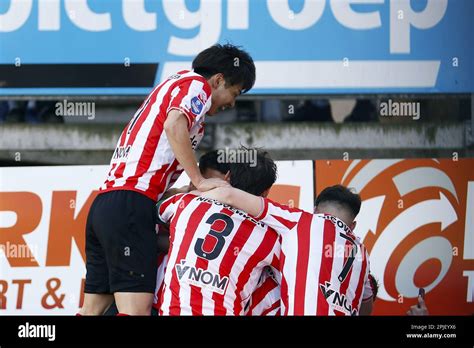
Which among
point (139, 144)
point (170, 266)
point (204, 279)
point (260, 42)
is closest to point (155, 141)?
point (139, 144)

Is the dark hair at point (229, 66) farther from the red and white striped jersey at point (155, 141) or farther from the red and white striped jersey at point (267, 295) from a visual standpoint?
the red and white striped jersey at point (267, 295)

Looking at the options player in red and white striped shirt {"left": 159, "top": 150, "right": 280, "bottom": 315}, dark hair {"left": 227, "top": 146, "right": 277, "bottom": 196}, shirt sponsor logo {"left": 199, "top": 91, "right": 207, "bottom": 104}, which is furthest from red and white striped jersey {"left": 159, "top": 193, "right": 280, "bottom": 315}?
shirt sponsor logo {"left": 199, "top": 91, "right": 207, "bottom": 104}

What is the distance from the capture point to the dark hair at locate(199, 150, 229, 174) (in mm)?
4102

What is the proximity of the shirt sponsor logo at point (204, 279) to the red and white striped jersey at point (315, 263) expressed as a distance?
0.24m

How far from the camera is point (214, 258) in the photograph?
3.68m

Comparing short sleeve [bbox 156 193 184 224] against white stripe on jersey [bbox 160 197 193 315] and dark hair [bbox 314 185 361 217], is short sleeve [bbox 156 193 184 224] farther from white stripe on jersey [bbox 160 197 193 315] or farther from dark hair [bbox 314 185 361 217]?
dark hair [bbox 314 185 361 217]

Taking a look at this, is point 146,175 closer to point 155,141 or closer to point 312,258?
point 155,141

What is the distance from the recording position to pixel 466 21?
565 cm

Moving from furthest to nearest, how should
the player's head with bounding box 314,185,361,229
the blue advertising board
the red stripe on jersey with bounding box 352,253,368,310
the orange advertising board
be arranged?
1. the blue advertising board
2. the orange advertising board
3. the player's head with bounding box 314,185,361,229
4. the red stripe on jersey with bounding box 352,253,368,310

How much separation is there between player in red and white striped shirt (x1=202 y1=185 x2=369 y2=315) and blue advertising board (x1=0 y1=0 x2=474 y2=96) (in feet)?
6.49

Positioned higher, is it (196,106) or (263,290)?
(196,106)

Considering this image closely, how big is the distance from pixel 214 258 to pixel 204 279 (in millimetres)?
89
